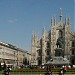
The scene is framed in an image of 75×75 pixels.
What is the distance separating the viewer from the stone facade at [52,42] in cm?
9838

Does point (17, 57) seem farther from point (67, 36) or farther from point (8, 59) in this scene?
point (67, 36)

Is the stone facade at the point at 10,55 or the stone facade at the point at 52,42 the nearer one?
the stone facade at the point at 52,42

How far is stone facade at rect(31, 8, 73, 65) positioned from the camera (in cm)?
9838

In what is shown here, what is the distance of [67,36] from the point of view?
98.6 metres

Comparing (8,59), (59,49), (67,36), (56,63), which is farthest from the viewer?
(8,59)

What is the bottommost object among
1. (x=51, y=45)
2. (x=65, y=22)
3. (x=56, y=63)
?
(x=56, y=63)

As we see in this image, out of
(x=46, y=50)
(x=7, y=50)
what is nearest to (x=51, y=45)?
(x=46, y=50)

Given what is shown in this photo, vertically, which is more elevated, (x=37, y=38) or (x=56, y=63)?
(x=37, y=38)

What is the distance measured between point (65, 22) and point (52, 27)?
441 centimetres

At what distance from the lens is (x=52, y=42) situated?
9912cm

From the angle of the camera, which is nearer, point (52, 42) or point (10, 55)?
point (52, 42)

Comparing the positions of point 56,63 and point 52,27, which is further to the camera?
point 52,27

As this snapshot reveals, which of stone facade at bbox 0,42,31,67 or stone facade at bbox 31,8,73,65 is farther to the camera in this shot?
stone facade at bbox 0,42,31,67

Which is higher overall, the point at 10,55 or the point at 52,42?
the point at 52,42
